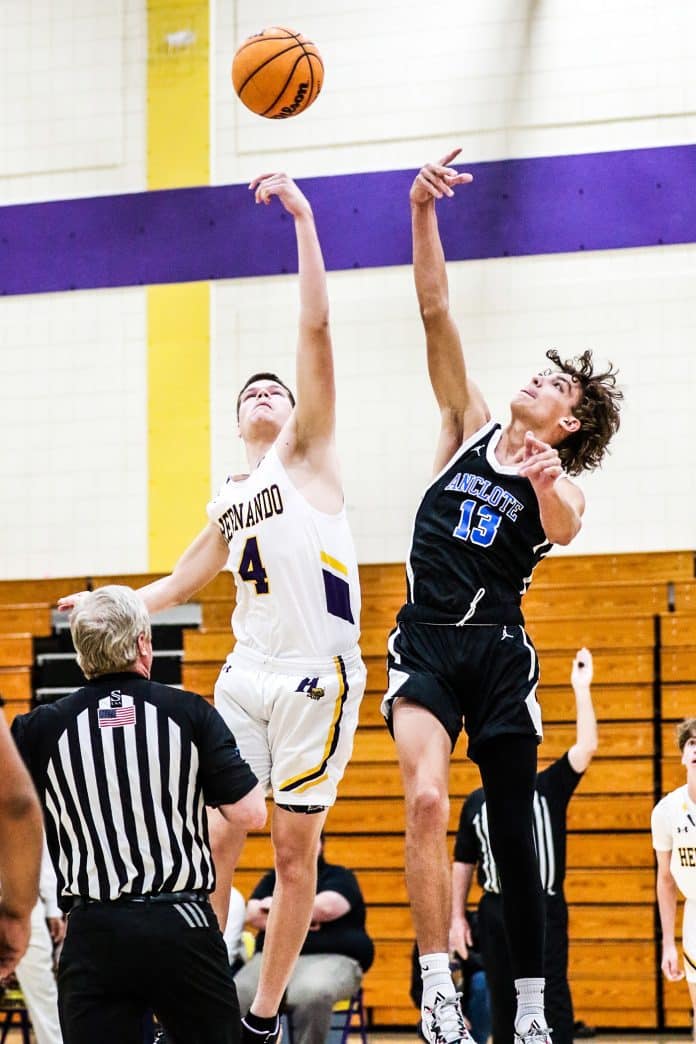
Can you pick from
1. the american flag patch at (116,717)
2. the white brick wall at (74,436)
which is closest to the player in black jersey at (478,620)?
the american flag patch at (116,717)

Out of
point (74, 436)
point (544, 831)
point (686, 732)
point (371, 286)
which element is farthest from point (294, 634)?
point (74, 436)

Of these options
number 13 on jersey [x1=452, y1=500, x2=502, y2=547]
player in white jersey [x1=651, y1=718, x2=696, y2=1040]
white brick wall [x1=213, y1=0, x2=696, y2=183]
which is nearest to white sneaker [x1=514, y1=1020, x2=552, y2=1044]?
number 13 on jersey [x1=452, y1=500, x2=502, y2=547]

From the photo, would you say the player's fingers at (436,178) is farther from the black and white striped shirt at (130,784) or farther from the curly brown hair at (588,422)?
the black and white striped shirt at (130,784)

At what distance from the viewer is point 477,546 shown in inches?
231

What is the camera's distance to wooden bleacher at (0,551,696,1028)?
12172 mm

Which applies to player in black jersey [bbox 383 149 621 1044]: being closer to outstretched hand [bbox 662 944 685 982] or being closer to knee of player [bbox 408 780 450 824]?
knee of player [bbox 408 780 450 824]

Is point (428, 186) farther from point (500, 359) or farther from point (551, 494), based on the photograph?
point (500, 359)

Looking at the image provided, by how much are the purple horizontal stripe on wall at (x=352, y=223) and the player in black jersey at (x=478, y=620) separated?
6666 mm

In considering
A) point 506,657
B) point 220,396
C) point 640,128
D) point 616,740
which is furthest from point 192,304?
point 506,657

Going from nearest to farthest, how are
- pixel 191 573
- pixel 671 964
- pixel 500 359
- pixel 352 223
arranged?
pixel 191 573
pixel 671 964
pixel 500 359
pixel 352 223

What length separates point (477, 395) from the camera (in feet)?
20.8

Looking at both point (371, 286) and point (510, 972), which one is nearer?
point (510, 972)

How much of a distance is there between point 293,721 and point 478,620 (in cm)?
96

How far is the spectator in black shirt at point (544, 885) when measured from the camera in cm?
867
